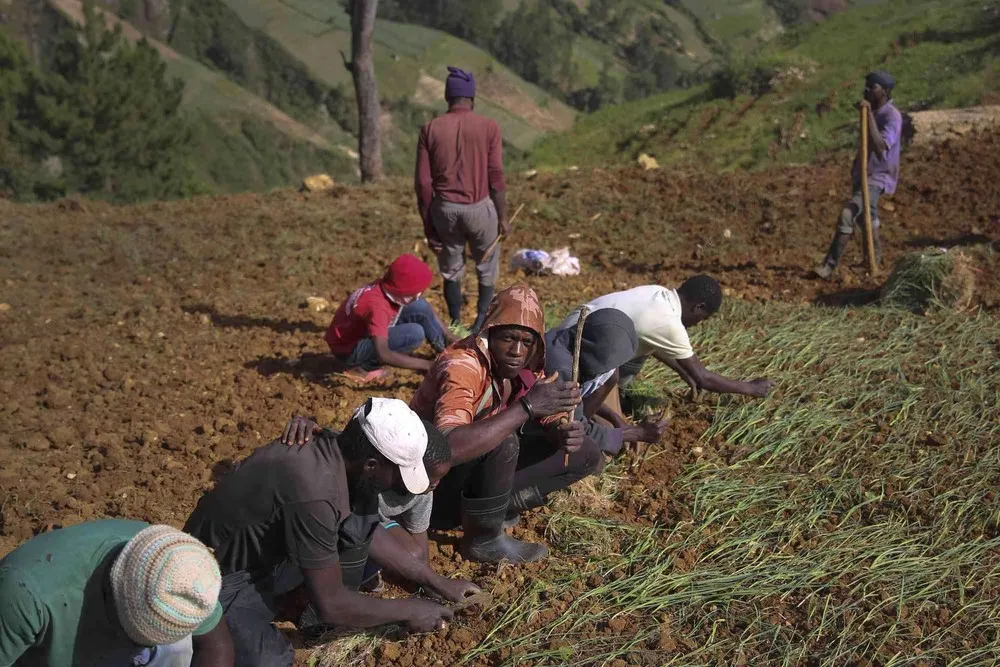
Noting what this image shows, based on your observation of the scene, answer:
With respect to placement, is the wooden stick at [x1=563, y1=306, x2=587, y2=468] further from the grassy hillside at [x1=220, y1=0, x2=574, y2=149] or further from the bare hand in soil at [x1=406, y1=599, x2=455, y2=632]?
the grassy hillside at [x1=220, y1=0, x2=574, y2=149]

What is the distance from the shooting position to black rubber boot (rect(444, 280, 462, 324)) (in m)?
5.39

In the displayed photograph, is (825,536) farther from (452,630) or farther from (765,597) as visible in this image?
(452,630)

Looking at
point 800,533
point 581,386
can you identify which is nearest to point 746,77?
point 581,386

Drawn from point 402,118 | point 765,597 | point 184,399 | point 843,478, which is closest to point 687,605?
point 765,597

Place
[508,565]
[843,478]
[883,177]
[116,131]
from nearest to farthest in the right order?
[508,565], [843,478], [883,177], [116,131]

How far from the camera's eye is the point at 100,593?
1.97 metres

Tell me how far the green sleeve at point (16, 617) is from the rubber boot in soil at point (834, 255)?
6.05 m

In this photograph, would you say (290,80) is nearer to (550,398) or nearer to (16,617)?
(550,398)

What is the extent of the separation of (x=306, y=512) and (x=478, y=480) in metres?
0.85

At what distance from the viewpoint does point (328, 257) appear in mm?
7543

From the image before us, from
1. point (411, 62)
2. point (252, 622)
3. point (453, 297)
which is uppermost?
point (453, 297)

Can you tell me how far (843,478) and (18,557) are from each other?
10.3 ft

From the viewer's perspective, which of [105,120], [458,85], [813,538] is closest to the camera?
[813,538]

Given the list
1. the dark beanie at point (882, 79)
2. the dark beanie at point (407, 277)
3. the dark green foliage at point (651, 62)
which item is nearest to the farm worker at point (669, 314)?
the dark beanie at point (407, 277)
